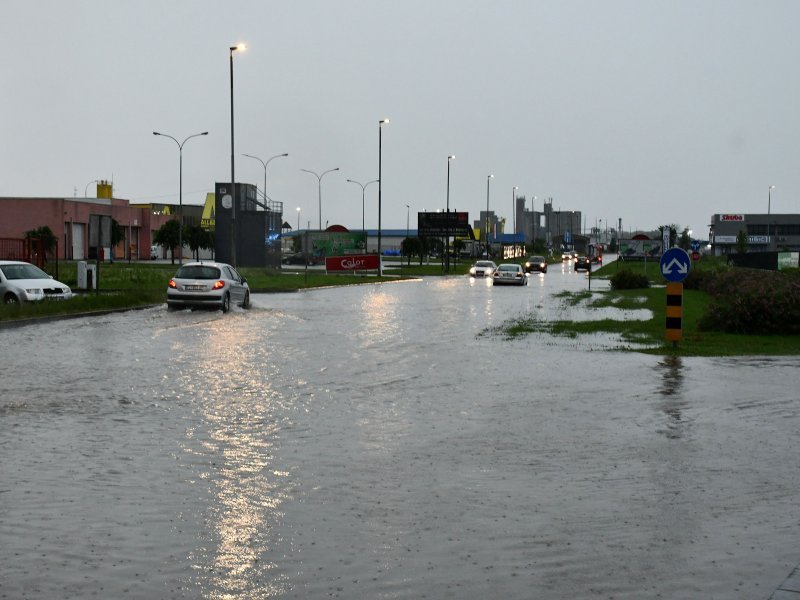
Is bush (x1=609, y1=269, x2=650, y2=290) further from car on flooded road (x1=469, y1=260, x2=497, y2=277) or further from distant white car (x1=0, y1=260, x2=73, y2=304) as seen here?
distant white car (x1=0, y1=260, x2=73, y2=304)

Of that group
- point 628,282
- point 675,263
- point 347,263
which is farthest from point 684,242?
point 675,263

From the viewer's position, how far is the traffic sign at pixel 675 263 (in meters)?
21.3

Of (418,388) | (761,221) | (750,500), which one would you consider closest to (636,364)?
(418,388)

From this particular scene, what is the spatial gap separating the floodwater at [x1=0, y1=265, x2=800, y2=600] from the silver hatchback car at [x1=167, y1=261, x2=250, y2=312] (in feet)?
45.3

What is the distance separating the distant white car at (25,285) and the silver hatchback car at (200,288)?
10.5 feet

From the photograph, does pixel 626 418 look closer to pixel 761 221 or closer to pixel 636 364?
pixel 636 364

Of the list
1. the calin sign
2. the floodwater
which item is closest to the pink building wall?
the calin sign

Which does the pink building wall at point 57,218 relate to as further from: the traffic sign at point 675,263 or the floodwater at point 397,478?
the floodwater at point 397,478

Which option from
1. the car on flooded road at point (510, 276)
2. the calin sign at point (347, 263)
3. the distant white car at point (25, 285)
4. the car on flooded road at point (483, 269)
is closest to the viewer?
the distant white car at point (25, 285)

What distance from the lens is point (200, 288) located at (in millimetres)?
32531

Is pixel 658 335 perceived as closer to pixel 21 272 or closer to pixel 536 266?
pixel 21 272

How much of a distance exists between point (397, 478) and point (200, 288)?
2426 cm

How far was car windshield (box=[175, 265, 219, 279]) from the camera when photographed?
33.0 meters

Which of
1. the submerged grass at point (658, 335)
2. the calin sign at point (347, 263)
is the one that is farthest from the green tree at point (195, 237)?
the submerged grass at point (658, 335)
